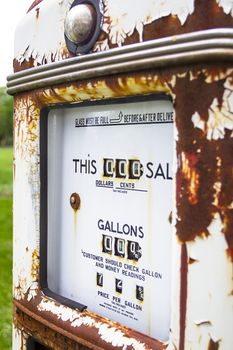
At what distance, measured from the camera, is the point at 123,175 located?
4.40 ft

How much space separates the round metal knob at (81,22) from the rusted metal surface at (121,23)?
0.12 ft

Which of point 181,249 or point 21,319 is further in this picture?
point 21,319

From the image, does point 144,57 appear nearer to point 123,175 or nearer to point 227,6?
point 227,6

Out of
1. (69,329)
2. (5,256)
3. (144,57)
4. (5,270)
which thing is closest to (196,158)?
(144,57)

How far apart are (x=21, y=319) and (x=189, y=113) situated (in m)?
0.89

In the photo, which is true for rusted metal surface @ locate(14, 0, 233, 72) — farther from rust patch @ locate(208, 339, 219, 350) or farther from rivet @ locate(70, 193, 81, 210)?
rust patch @ locate(208, 339, 219, 350)

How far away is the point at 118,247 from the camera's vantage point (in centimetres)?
138

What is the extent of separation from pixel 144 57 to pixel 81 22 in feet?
0.82

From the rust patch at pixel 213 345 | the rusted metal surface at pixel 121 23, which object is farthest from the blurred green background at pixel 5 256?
the rust patch at pixel 213 345

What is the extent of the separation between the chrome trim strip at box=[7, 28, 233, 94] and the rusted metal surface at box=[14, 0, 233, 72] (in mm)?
21

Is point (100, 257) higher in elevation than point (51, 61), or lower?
lower

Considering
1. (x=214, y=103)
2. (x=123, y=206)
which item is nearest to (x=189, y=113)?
(x=214, y=103)

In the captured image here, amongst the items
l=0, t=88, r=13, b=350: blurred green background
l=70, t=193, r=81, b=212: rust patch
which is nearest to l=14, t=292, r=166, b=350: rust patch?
l=70, t=193, r=81, b=212: rust patch

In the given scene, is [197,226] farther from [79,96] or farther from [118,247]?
[79,96]
